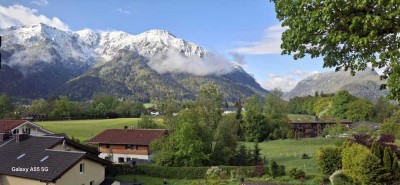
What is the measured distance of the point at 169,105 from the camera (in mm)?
56188

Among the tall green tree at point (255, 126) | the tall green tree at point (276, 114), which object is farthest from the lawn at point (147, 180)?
the tall green tree at point (276, 114)

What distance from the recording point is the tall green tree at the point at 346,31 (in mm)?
10484

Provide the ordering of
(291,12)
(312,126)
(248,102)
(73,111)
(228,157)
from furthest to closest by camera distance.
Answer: (73,111) → (312,126) → (248,102) → (228,157) → (291,12)

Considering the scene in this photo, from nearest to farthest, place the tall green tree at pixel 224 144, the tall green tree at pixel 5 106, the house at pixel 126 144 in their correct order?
the tall green tree at pixel 224 144 < the house at pixel 126 144 < the tall green tree at pixel 5 106

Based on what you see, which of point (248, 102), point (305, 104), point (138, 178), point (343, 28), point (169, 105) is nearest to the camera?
point (343, 28)

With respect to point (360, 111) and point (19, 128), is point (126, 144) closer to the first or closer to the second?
point (19, 128)

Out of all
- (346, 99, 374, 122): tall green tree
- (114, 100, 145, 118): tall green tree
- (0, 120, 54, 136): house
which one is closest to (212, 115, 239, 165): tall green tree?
(0, 120, 54, 136): house

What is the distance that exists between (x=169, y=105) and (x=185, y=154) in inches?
467

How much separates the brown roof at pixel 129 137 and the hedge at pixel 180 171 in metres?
12.7

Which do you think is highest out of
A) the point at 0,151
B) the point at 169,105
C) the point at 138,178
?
the point at 169,105

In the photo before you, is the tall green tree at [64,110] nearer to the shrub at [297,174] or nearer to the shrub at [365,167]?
the shrub at [297,174]

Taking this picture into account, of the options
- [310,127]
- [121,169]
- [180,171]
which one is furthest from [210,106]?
[310,127]

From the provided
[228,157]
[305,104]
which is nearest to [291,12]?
[228,157]

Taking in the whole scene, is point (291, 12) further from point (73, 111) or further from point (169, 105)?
point (73, 111)
